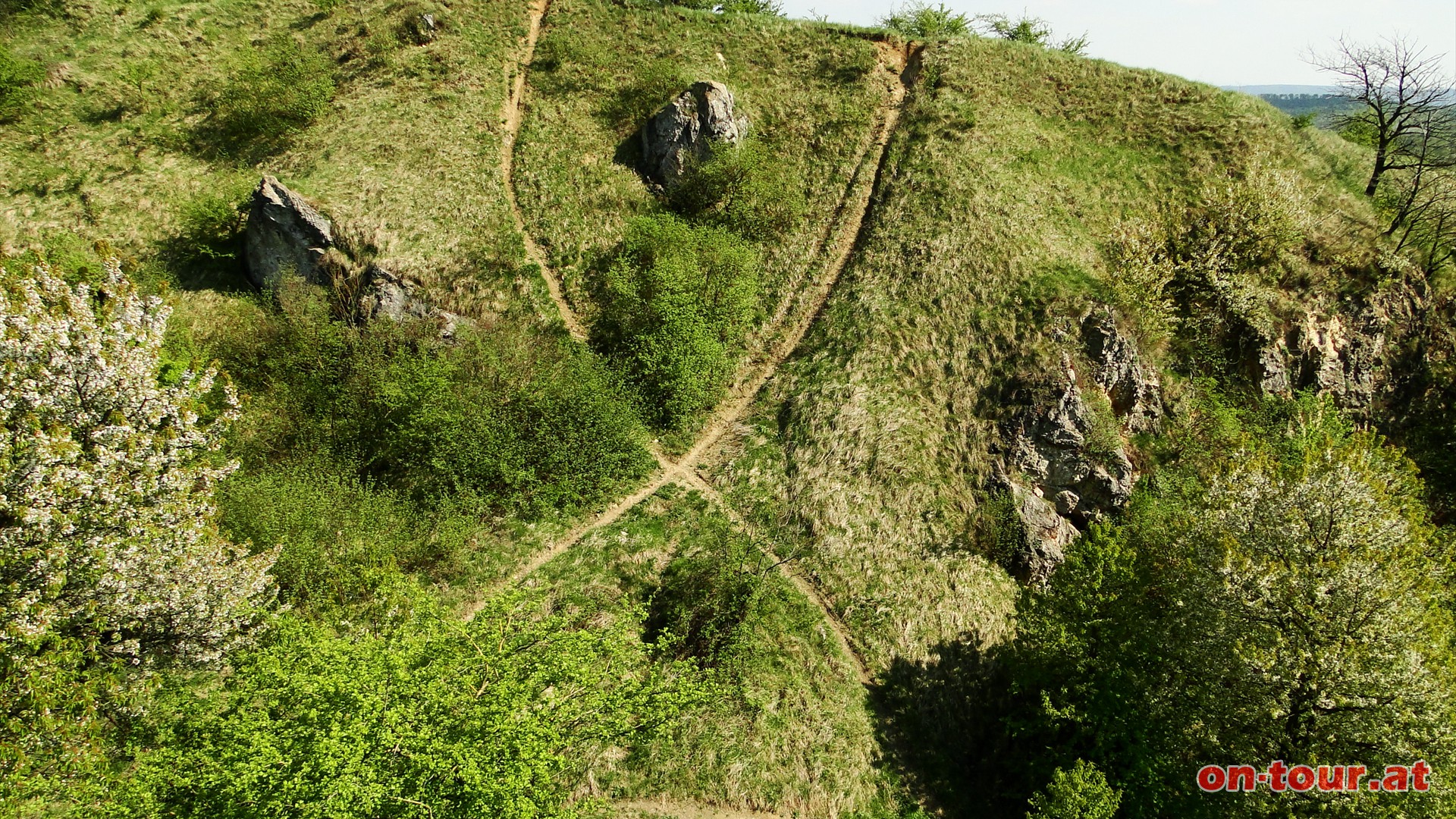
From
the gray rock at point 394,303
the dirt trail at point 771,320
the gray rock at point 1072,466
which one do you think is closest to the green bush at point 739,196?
the dirt trail at point 771,320

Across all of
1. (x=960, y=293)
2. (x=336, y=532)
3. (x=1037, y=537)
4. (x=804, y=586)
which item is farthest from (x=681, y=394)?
(x=1037, y=537)

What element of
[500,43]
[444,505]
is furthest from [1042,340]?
[500,43]

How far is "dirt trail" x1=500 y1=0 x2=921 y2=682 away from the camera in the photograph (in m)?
25.4

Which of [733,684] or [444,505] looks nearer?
[733,684]

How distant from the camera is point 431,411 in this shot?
25.3 meters

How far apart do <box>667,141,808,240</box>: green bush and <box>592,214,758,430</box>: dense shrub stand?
84.8 inches

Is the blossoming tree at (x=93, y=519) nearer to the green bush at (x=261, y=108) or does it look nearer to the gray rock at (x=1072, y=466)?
the green bush at (x=261, y=108)

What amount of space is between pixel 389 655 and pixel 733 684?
40.1 ft

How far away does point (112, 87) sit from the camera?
38.3 metres

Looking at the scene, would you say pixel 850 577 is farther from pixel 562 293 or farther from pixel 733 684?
pixel 562 293

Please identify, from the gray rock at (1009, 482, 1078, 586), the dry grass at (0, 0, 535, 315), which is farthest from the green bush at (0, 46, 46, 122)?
the gray rock at (1009, 482, 1078, 586)

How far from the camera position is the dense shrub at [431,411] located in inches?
996

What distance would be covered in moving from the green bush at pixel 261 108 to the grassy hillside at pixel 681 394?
13.5 inches

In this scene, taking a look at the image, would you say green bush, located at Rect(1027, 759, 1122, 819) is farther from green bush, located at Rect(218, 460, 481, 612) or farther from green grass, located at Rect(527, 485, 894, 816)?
green bush, located at Rect(218, 460, 481, 612)
